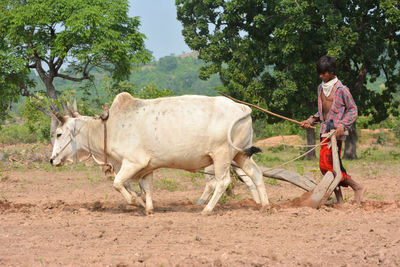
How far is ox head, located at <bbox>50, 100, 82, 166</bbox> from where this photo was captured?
23.7 feet

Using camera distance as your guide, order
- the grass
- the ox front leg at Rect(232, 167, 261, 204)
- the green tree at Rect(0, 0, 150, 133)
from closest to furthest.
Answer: the ox front leg at Rect(232, 167, 261, 204), the grass, the green tree at Rect(0, 0, 150, 133)

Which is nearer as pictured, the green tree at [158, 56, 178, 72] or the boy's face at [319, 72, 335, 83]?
the boy's face at [319, 72, 335, 83]

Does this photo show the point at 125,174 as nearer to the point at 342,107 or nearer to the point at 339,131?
the point at 339,131

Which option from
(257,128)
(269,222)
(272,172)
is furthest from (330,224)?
(257,128)

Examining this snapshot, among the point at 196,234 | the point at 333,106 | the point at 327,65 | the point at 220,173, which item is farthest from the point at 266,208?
the point at 327,65

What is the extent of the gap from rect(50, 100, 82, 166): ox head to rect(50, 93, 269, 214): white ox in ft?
2.05

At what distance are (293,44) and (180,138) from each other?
11.3 m

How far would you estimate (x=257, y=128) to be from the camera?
3769 cm

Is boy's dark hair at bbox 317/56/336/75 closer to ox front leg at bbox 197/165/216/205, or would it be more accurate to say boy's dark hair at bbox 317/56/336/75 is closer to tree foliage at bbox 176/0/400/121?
ox front leg at bbox 197/165/216/205

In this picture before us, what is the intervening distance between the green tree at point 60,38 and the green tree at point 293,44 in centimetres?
306

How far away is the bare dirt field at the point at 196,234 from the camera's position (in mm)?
4336

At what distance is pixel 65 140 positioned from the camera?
7.27 m

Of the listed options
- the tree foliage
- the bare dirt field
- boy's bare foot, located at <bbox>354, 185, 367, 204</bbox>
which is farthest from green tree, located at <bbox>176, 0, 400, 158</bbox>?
boy's bare foot, located at <bbox>354, 185, 367, 204</bbox>

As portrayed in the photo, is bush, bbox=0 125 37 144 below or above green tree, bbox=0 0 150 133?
below
